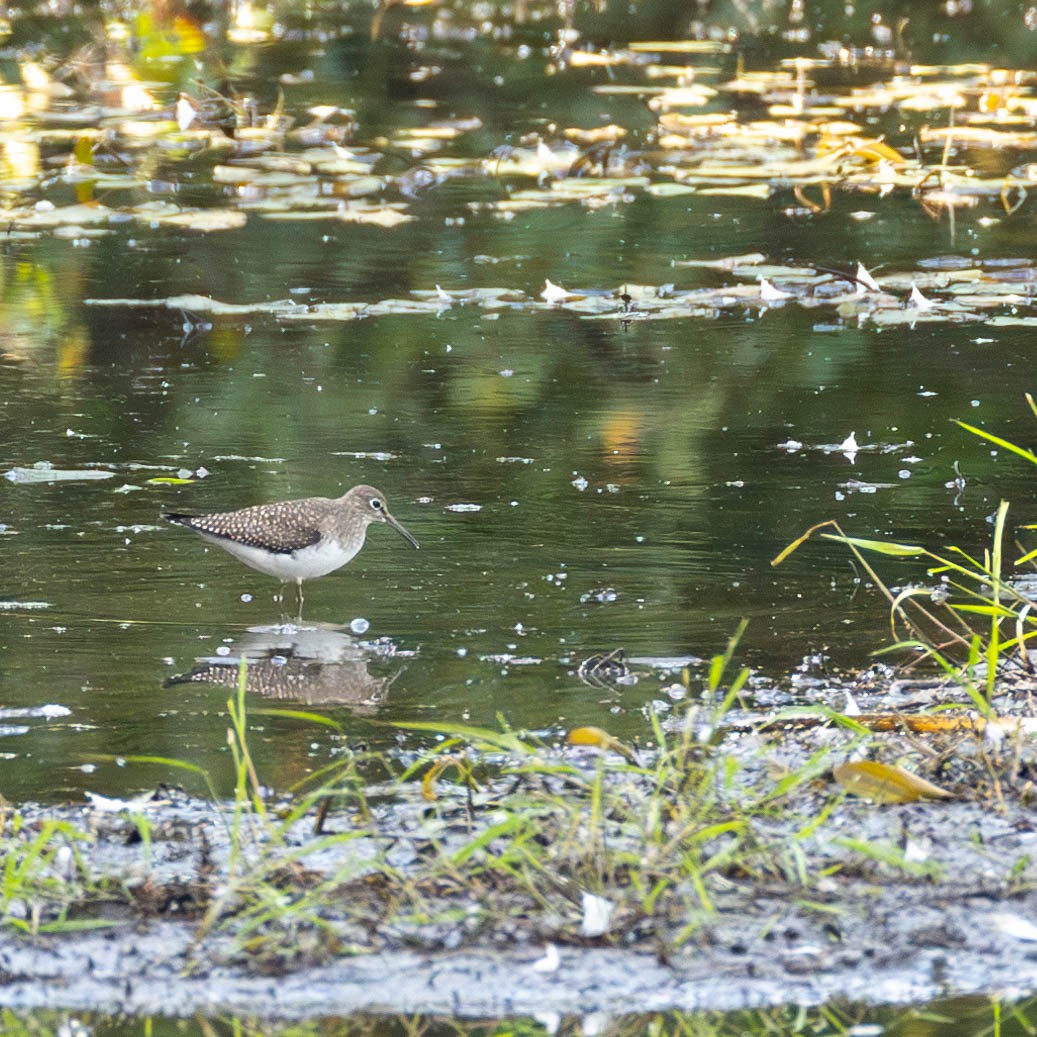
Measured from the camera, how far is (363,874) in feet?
14.8

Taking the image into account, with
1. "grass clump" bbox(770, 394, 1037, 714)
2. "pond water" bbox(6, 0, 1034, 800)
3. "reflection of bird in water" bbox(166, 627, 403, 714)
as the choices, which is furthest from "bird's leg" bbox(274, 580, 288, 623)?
"grass clump" bbox(770, 394, 1037, 714)

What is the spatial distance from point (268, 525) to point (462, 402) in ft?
8.80

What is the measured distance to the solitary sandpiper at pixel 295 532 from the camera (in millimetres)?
6863

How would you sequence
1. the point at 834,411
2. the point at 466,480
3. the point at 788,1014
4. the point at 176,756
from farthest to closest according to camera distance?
the point at 834,411, the point at 466,480, the point at 176,756, the point at 788,1014

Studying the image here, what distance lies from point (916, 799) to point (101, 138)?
1194 cm

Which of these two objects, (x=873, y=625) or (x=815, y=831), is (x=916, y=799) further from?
(x=873, y=625)

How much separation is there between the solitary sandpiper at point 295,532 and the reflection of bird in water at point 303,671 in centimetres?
32

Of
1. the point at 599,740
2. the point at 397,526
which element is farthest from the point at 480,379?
the point at 599,740

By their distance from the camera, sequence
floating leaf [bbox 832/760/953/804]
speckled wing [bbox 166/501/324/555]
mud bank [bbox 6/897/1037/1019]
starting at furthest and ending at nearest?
speckled wing [bbox 166/501/324/555], floating leaf [bbox 832/760/953/804], mud bank [bbox 6/897/1037/1019]

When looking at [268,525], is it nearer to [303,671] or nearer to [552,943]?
[303,671]

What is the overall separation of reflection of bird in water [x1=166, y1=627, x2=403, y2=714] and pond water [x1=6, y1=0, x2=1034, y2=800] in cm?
2

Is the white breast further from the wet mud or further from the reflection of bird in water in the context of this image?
the wet mud

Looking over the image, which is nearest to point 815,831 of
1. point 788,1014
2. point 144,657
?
point 788,1014

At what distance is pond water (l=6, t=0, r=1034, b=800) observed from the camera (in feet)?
20.7
